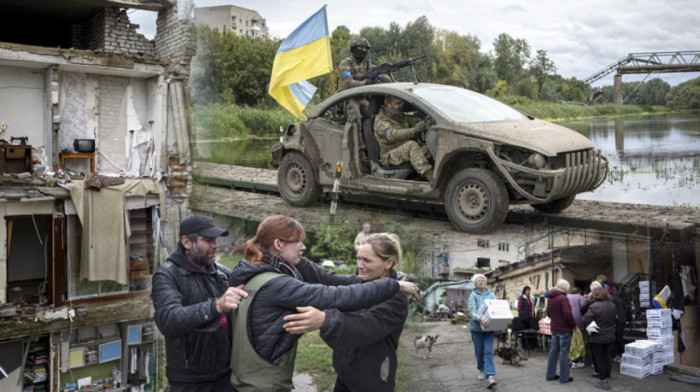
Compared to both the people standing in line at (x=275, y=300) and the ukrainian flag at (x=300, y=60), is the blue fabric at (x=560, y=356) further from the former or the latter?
the ukrainian flag at (x=300, y=60)

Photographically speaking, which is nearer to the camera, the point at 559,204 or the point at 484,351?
the point at 484,351

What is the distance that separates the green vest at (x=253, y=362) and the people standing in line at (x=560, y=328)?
326 cm

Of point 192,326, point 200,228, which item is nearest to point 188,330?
point 192,326

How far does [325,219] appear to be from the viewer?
6.52 meters

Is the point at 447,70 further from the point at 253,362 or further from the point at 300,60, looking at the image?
the point at 253,362

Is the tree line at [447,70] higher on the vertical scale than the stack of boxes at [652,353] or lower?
higher

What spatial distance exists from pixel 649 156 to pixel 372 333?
4.90m

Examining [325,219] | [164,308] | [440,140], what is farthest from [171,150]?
[164,308]

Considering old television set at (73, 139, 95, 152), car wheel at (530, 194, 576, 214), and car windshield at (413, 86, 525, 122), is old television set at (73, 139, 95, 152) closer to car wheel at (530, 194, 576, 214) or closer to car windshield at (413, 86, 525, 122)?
car windshield at (413, 86, 525, 122)

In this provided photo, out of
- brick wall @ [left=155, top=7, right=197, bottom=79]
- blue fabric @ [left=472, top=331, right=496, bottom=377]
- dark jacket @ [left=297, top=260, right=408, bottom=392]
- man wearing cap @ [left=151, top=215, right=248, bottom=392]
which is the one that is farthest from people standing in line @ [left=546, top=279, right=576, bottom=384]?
brick wall @ [left=155, top=7, right=197, bottom=79]

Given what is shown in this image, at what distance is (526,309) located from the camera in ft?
18.6

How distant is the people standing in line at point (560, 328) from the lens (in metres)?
5.54

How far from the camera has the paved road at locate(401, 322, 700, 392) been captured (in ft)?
16.9

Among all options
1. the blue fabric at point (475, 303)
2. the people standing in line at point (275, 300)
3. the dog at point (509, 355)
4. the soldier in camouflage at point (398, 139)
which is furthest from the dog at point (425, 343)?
the people standing in line at point (275, 300)
